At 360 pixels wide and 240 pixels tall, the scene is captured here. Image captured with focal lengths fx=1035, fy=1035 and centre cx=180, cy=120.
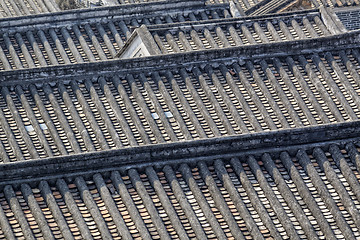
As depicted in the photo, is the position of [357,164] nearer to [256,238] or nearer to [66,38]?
[256,238]

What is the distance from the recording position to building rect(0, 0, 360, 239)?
1748cm

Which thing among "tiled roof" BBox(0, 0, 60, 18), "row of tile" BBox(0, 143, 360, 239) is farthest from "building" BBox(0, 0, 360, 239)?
"tiled roof" BBox(0, 0, 60, 18)

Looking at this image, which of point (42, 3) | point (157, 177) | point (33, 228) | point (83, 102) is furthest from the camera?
point (42, 3)

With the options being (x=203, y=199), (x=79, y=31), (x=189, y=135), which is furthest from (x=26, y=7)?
(x=203, y=199)

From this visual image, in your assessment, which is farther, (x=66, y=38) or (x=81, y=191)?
(x=66, y=38)

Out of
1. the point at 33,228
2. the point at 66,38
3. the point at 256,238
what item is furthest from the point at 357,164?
the point at 66,38

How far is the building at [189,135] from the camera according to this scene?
17484 mm

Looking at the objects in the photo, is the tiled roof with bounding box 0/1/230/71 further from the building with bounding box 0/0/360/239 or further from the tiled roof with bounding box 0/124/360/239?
the tiled roof with bounding box 0/124/360/239

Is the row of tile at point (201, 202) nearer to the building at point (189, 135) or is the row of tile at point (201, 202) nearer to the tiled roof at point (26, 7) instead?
the building at point (189, 135)

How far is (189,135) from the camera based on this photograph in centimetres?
1998

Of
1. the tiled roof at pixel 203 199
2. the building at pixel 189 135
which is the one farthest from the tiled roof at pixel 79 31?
the tiled roof at pixel 203 199

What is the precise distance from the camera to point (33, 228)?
1697 cm

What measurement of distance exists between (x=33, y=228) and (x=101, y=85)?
195 inches

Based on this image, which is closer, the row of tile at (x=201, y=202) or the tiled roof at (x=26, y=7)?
the row of tile at (x=201, y=202)
